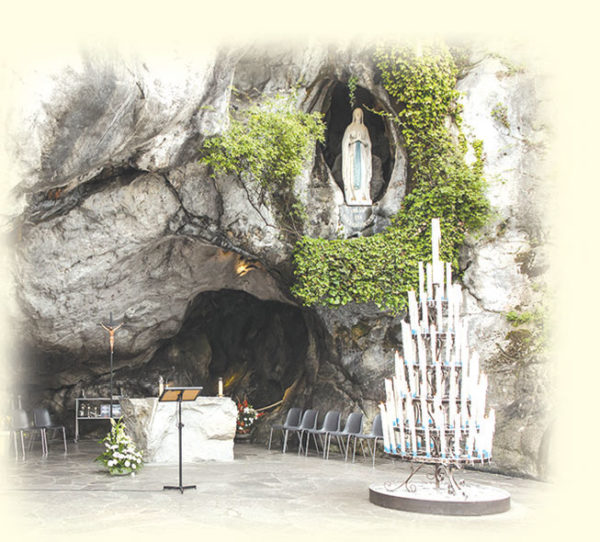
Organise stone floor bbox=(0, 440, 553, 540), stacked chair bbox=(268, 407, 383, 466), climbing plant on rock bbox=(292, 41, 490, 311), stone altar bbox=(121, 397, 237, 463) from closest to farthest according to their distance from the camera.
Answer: stone floor bbox=(0, 440, 553, 540)
stone altar bbox=(121, 397, 237, 463)
stacked chair bbox=(268, 407, 383, 466)
climbing plant on rock bbox=(292, 41, 490, 311)

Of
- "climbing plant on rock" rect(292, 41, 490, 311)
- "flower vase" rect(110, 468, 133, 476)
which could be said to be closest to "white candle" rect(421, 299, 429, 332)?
"climbing plant on rock" rect(292, 41, 490, 311)

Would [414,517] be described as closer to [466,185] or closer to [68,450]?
[466,185]

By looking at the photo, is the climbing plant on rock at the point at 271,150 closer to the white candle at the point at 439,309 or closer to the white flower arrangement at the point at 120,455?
the white flower arrangement at the point at 120,455

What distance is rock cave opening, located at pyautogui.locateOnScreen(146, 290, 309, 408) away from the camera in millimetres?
13727

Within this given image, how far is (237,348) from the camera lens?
48.4ft

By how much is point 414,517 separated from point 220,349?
9.48 metres

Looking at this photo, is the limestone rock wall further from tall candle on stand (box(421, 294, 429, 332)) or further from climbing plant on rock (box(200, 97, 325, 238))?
tall candle on stand (box(421, 294, 429, 332))

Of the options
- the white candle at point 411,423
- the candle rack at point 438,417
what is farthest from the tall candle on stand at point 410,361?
the white candle at point 411,423

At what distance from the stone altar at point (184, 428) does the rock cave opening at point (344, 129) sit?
441cm

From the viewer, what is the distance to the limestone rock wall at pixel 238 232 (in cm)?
874

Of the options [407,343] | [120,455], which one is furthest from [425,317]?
[120,455]

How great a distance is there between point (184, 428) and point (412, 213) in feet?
15.1

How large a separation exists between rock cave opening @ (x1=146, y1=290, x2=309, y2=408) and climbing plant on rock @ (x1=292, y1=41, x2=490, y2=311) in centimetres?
334

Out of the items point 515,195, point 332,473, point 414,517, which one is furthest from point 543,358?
point 414,517
